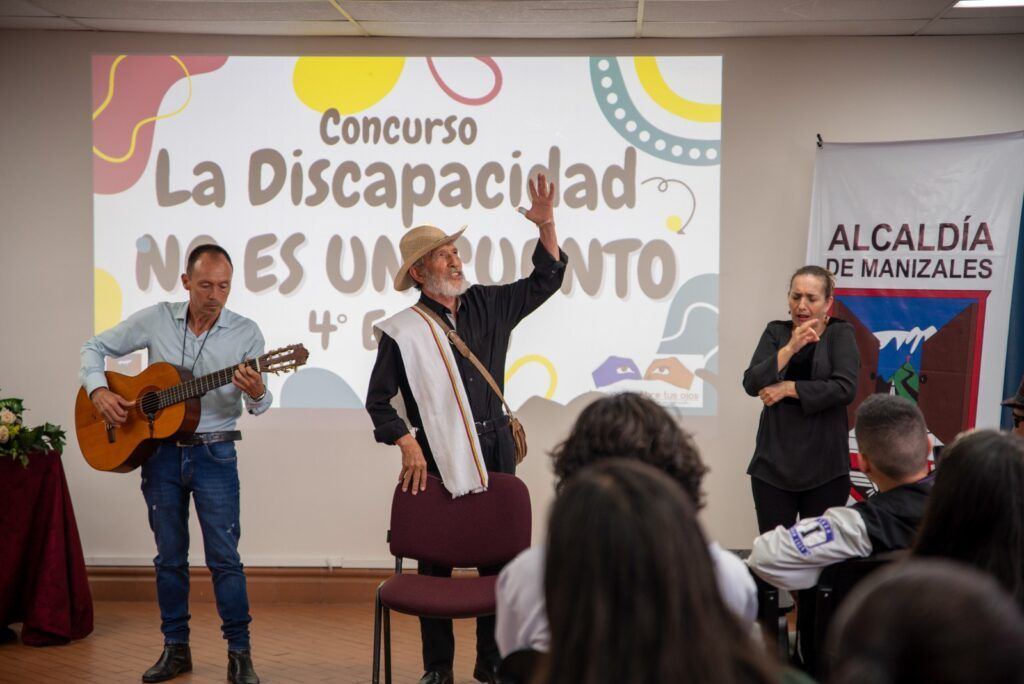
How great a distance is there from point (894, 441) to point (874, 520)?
21cm

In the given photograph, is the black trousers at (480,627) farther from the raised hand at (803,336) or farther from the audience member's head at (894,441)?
the audience member's head at (894,441)

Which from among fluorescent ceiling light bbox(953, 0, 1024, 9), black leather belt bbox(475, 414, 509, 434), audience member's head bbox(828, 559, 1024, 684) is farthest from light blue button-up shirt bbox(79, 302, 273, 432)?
fluorescent ceiling light bbox(953, 0, 1024, 9)

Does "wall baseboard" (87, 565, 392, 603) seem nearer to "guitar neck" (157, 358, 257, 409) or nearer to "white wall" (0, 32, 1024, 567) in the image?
"white wall" (0, 32, 1024, 567)

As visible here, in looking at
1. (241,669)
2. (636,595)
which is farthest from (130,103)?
(636,595)

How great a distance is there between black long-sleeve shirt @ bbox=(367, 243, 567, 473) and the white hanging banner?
5.52ft

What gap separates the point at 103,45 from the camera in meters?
5.25

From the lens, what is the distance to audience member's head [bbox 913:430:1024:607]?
1.64m

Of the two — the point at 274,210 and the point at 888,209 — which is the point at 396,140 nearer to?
the point at 274,210

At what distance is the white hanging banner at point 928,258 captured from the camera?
4730 mm

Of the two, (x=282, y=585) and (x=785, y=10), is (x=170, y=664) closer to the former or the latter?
(x=282, y=585)

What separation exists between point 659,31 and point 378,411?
2.52 meters

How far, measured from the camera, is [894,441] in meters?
2.43

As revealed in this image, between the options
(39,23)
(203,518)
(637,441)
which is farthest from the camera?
(39,23)

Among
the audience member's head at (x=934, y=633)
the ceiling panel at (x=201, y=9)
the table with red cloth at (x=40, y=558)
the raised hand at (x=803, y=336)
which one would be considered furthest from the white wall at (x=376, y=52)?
the audience member's head at (x=934, y=633)
